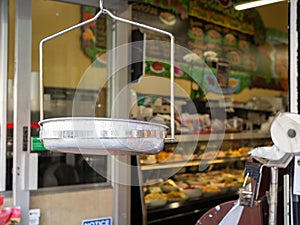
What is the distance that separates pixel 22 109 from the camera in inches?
106

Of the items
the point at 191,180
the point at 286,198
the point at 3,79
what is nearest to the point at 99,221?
the point at 3,79

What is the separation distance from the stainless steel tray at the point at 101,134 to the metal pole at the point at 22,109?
1.59m

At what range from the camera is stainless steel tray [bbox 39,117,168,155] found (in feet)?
3.55

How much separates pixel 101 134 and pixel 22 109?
1.75 metres

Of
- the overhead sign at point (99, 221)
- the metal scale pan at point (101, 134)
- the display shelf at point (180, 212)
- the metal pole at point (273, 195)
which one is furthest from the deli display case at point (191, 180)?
the metal scale pan at point (101, 134)

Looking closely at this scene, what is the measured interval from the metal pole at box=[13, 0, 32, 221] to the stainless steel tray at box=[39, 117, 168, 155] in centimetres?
159

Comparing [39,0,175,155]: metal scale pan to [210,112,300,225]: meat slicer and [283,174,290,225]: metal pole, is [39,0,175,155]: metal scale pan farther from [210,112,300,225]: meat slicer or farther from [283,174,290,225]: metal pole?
[283,174,290,225]: metal pole

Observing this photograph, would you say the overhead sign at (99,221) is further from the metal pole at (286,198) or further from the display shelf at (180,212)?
the metal pole at (286,198)

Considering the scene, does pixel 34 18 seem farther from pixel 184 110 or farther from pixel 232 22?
pixel 232 22

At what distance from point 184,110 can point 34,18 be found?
145 centimetres

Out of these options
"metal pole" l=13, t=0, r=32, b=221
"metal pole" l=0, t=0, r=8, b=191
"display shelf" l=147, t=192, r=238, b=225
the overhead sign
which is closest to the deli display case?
"display shelf" l=147, t=192, r=238, b=225

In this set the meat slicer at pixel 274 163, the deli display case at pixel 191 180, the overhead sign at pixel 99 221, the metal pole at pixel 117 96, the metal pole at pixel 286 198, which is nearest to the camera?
the meat slicer at pixel 274 163

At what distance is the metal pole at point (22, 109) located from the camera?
266cm

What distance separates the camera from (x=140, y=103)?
13.1 ft
